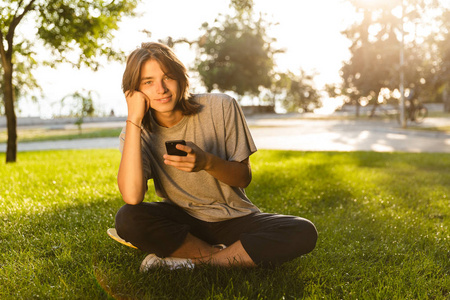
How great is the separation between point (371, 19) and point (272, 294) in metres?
25.4

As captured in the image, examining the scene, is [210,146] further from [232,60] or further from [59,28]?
→ [232,60]

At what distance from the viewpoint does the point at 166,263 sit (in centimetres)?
276

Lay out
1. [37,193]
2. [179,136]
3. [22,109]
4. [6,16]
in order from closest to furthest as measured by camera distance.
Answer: [179,136]
[37,193]
[6,16]
[22,109]

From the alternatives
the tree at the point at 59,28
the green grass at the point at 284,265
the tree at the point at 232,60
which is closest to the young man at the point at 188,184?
the green grass at the point at 284,265

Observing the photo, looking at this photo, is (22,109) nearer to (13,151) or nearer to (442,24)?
(13,151)

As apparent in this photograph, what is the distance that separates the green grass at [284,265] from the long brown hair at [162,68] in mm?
1016

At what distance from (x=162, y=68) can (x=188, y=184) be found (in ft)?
2.44

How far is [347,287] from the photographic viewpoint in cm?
260

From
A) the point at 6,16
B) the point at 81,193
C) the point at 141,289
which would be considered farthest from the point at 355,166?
the point at 6,16

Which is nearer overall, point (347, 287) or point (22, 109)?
point (347, 287)

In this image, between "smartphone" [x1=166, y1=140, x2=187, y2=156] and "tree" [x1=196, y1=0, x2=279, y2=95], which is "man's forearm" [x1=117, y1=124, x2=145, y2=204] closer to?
"smartphone" [x1=166, y1=140, x2=187, y2=156]

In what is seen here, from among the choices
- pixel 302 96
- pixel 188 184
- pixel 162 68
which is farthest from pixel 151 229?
pixel 302 96

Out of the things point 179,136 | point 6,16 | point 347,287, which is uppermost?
point 6,16

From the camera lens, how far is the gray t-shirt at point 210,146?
2809mm
